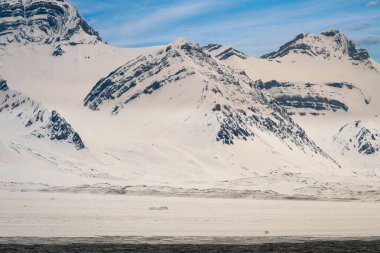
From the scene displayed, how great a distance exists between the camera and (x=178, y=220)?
88.0 metres

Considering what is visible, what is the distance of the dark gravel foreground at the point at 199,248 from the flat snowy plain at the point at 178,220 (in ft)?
25.7

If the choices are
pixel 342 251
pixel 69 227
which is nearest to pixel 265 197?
pixel 69 227

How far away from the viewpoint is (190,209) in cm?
10875

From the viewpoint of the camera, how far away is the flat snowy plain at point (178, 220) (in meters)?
73.8

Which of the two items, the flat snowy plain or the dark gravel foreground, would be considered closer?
the dark gravel foreground

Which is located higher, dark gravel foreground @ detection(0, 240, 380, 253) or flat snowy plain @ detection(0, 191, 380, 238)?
flat snowy plain @ detection(0, 191, 380, 238)

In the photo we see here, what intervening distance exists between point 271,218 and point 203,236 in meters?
25.7

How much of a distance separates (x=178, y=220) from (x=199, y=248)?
2647 centimetres

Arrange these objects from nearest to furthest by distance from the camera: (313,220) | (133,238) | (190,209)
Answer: (133,238) → (313,220) → (190,209)

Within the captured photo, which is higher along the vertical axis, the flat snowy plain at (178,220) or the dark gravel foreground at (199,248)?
the flat snowy plain at (178,220)

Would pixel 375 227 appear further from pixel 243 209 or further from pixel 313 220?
pixel 243 209

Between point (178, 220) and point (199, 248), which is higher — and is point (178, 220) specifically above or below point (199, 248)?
above

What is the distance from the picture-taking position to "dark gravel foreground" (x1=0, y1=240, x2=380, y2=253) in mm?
57406

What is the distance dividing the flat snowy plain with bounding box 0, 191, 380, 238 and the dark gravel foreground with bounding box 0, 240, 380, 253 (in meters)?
7.84
